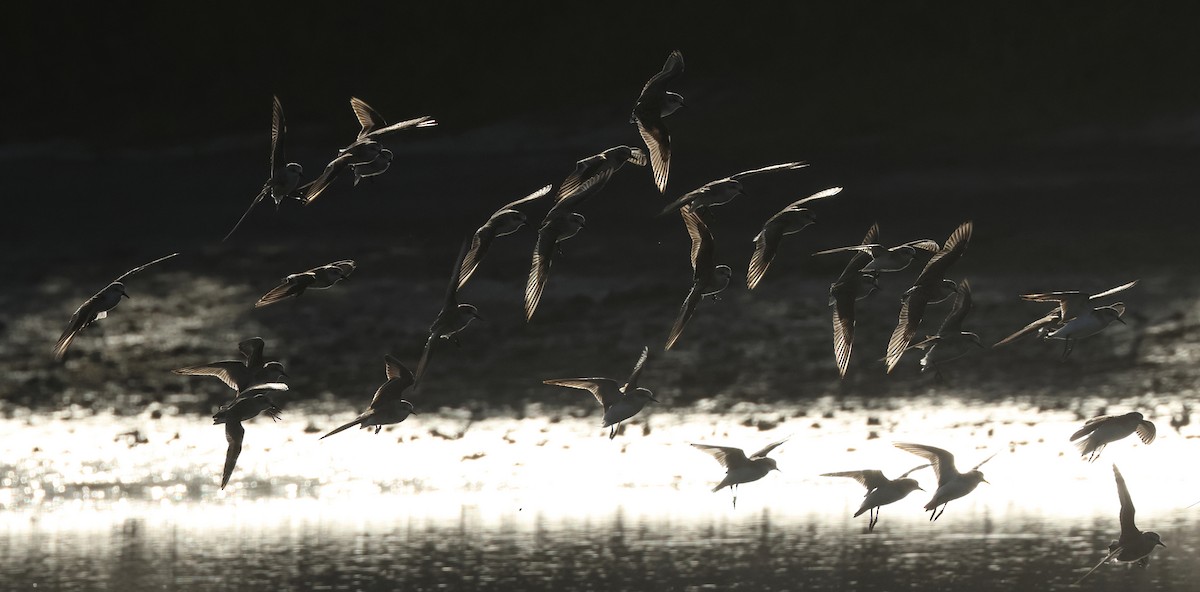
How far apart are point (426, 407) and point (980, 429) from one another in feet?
18.6

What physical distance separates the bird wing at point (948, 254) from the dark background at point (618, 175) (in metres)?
7.35

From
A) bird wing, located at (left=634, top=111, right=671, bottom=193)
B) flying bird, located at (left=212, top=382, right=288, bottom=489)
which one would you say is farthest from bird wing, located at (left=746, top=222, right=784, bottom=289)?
flying bird, located at (left=212, top=382, right=288, bottom=489)

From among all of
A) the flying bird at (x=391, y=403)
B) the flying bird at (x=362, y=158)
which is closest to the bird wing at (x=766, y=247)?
the flying bird at (x=362, y=158)

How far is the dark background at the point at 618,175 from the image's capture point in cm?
2372

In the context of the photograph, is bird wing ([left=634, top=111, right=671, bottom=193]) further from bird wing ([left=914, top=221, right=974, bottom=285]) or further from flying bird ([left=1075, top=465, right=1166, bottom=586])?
flying bird ([left=1075, top=465, right=1166, bottom=586])

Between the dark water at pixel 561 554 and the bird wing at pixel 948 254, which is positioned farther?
the dark water at pixel 561 554

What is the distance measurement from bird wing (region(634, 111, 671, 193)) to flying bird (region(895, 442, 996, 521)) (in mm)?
2367

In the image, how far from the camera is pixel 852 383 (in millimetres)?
19781

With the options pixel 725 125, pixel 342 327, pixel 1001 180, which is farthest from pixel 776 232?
pixel 725 125

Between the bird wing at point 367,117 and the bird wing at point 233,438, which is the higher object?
the bird wing at point 367,117

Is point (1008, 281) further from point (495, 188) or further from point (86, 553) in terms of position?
point (86, 553)

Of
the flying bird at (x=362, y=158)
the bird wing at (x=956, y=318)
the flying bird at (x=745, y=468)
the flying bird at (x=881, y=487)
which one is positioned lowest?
the flying bird at (x=881, y=487)

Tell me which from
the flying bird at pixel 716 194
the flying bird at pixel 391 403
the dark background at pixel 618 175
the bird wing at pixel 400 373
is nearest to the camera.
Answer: the flying bird at pixel 716 194

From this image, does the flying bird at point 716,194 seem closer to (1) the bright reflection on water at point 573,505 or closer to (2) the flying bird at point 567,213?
(2) the flying bird at point 567,213
